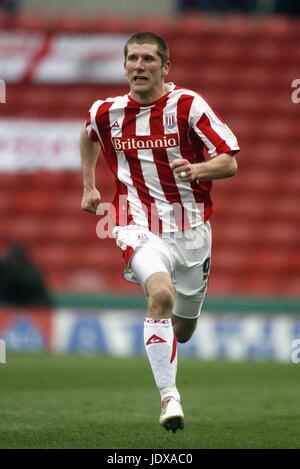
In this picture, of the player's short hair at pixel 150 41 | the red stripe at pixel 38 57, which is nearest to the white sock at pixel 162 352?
the player's short hair at pixel 150 41

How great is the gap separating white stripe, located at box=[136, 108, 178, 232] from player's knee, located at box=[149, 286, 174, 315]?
0.68 metres

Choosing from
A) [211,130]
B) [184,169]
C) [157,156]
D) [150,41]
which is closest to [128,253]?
[157,156]

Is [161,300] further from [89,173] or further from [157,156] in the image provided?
[89,173]

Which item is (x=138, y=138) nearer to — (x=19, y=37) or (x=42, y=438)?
(x=42, y=438)

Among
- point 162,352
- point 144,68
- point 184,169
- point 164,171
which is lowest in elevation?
point 162,352

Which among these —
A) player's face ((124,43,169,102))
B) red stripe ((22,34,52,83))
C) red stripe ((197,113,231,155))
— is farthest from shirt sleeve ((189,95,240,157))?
red stripe ((22,34,52,83))

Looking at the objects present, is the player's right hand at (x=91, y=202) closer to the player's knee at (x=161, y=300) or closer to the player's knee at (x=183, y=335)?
the player's knee at (x=161, y=300)

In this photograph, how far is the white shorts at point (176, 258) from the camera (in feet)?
21.5

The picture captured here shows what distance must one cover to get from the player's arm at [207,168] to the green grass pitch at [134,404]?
4.47 feet

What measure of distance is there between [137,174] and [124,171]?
3.6 inches

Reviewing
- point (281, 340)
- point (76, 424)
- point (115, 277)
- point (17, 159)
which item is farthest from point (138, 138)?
point (17, 159)

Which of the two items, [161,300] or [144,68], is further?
[144,68]

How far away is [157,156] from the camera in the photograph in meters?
6.84

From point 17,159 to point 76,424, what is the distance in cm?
1121
